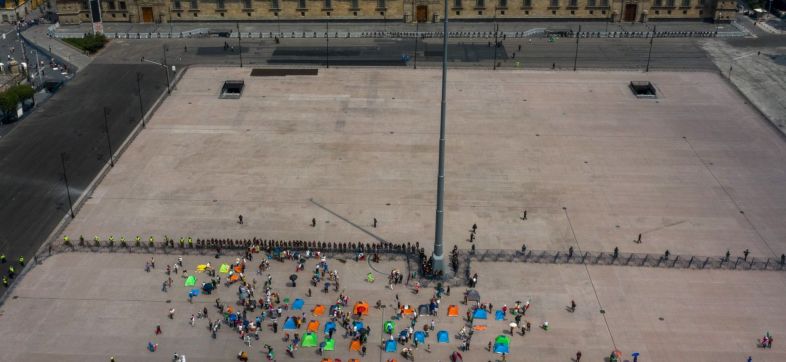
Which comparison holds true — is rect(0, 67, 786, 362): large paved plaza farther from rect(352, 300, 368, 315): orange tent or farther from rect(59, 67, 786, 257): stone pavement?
rect(352, 300, 368, 315): orange tent

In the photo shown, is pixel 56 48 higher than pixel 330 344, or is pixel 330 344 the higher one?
pixel 56 48

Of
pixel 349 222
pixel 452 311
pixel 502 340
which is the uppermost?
pixel 349 222

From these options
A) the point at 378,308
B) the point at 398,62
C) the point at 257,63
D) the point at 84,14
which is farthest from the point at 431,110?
the point at 84,14

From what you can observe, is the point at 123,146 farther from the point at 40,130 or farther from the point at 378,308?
the point at 378,308

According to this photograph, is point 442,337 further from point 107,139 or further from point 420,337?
point 107,139

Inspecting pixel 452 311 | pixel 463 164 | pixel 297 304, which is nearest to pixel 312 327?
pixel 297 304
